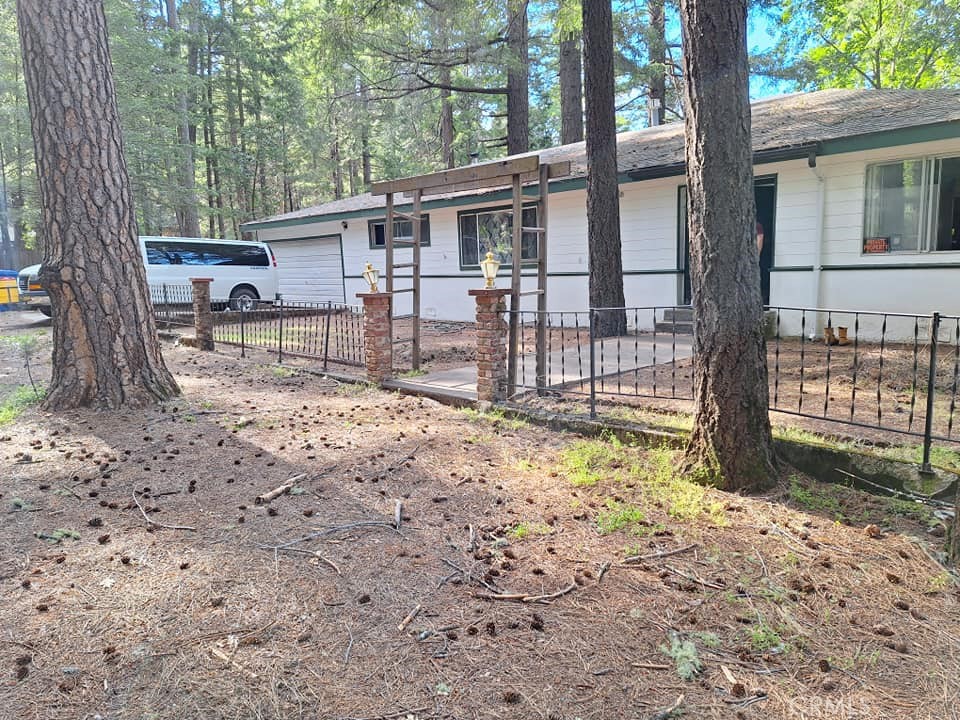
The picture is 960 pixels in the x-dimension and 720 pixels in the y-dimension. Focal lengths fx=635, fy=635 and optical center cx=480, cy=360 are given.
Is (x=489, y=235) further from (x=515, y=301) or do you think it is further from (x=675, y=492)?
(x=675, y=492)

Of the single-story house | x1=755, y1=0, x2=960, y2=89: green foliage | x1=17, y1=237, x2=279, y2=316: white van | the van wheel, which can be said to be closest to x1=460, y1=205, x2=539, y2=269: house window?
the single-story house

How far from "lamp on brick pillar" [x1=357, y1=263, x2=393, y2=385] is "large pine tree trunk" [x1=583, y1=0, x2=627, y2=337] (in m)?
3.49

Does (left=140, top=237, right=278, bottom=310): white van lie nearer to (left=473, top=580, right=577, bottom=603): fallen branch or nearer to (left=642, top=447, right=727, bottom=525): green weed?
(left=642, top=447, right=727, bottom=525): green weed

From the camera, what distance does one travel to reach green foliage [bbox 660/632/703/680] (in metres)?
2.18

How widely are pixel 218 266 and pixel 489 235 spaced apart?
6.69 m

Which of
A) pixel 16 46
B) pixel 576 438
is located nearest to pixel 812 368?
pixel 576 438

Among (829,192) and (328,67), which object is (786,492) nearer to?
(829,192)

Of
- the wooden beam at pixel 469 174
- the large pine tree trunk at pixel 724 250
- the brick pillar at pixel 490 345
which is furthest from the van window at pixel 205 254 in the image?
the large pine tree trunk at pixel 724 250

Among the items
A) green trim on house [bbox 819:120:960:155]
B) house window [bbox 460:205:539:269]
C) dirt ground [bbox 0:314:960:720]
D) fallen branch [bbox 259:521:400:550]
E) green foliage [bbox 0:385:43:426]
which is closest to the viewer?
dirt ground [bbox 0:314:960:720]

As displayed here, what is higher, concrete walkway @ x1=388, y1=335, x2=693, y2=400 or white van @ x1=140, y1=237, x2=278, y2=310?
white van @ x1=140, y1=237, x2=278, y2=310

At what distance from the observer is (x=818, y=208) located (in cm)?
871

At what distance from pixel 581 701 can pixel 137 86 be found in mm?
22641

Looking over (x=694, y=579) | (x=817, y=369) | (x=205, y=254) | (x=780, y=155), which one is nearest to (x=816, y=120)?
(x=780, y=155)

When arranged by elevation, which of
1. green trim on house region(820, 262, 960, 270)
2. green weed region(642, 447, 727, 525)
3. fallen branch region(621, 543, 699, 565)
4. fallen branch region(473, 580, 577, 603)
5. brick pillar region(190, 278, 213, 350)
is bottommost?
fallen branch region(473, 580, 577, 603)
